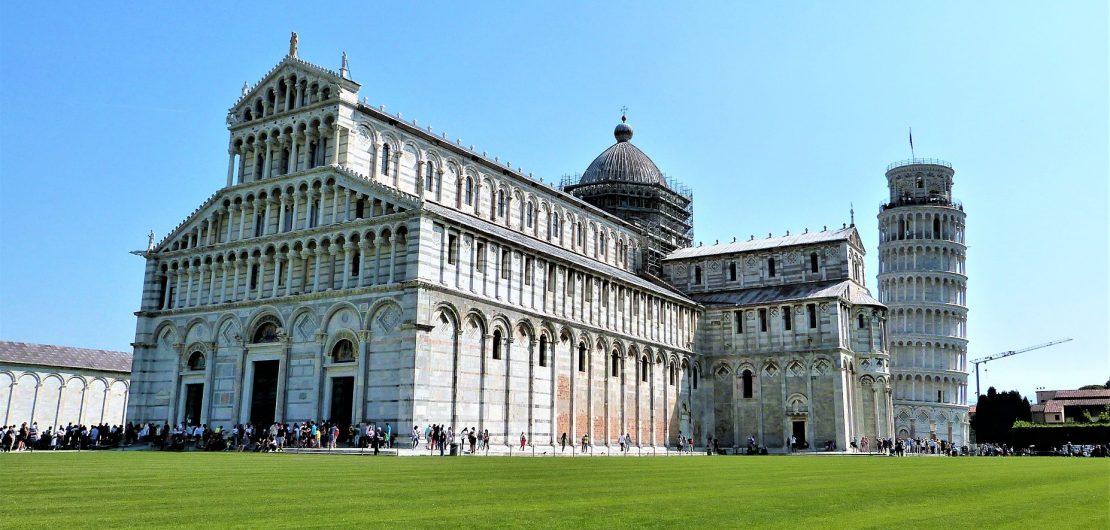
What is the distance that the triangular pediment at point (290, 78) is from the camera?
1690 inches

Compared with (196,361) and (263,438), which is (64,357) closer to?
(196,361)

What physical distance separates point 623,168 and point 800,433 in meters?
26.2

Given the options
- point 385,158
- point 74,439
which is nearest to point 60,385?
point 74,439

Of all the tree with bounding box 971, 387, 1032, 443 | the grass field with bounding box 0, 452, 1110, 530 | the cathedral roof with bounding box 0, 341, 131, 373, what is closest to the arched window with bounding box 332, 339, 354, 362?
the grass field with bounding box 0, 452, 1110, 530

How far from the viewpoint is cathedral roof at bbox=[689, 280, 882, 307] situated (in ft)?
192

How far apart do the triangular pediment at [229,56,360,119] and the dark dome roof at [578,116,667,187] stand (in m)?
31.7

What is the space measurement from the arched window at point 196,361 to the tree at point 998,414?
70.4 meters

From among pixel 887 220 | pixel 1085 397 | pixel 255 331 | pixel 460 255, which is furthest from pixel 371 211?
pixel 1085 397

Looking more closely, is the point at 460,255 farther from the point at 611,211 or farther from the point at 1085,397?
the point at 1085,397

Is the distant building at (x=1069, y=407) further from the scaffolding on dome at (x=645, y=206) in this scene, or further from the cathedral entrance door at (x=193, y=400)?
the cathedral entrance door at (x=193, y=400)

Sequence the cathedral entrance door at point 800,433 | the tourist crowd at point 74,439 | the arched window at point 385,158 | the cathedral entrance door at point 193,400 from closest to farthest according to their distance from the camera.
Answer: the tourist crowd at point 74,439 → the cathedral entrance door at point 193,400 → the arched window at point 385,158 → the cathedral entrance door at point 800,433

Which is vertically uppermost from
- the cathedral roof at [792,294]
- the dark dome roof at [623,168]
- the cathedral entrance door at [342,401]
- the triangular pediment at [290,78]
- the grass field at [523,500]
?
the dark dome roof at [623,168]

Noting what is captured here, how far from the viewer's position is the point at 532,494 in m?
12.9

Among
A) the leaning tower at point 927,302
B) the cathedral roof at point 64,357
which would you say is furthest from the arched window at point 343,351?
the leaning tower at point 927,302
